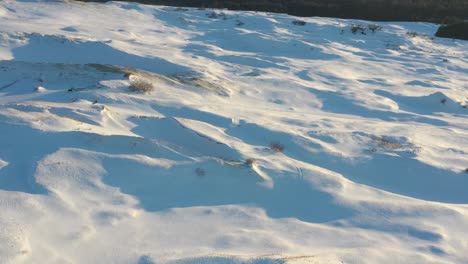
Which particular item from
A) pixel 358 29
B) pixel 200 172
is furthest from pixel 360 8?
pixel 200 172

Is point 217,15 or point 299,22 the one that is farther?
point 217,15

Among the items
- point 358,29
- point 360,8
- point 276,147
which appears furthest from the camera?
point 360,8

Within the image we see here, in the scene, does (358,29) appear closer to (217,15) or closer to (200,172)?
(217,15)

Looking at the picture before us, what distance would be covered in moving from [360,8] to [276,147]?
13669 millimetres

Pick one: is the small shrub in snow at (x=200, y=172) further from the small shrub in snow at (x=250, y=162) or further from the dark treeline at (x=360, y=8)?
the dark treeline at (x=360, y=8)

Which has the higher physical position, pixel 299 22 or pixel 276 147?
pixel 299 22

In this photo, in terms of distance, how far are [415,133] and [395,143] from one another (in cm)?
61

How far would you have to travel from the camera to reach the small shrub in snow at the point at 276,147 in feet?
15.9

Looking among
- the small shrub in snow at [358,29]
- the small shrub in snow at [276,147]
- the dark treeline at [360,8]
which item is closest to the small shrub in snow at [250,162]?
the small shrub in snow at [276,147]

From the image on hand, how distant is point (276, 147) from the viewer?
492 centimetres

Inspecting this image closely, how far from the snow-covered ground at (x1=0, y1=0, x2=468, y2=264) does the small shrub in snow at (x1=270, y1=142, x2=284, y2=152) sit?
0.04 m

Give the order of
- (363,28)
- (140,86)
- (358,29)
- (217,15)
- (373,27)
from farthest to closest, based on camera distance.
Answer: (217,15) < (373,27) < (363,28) < (358,29) < (140,86)

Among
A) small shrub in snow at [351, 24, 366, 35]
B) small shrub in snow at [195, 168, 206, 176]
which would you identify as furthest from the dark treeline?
small shrub in snow at [195, 168, 206, 176]

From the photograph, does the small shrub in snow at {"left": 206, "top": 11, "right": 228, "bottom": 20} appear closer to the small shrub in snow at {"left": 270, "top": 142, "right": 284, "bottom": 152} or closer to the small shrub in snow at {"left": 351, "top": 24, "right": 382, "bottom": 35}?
the small shrub in snow at {"left": 351, "top": 24, "right": 382, "bottom": 35}
